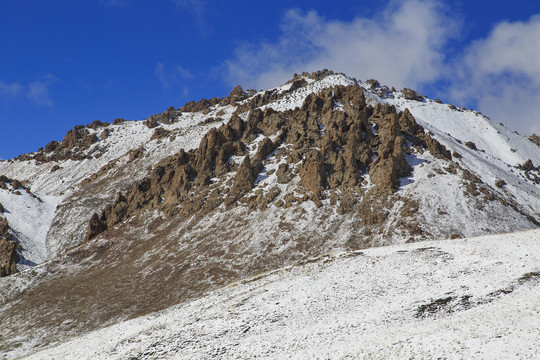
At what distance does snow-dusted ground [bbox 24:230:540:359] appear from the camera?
1730 cm

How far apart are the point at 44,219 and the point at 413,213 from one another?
273 feet

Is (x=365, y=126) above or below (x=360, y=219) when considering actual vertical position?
above

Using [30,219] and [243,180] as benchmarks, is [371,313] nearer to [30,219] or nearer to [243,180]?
[243,180]

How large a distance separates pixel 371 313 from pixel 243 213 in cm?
4805

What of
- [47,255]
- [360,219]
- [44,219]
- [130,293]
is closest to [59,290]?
[130,293]

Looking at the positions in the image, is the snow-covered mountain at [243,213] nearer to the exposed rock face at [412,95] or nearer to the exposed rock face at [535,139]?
the exposed rock face at [535,139]

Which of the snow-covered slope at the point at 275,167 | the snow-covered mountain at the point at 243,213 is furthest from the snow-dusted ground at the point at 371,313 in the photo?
the snow-covered slope at the point at 275,167

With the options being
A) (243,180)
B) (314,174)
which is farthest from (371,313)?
(243,180)

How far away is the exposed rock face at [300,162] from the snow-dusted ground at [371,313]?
31.5 meters

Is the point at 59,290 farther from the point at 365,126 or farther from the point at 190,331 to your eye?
the point at 365,126

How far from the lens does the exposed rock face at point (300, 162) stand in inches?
2721

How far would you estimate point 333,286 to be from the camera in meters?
28.4

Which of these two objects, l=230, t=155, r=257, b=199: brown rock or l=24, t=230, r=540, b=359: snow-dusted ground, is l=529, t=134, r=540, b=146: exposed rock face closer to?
l=230, t=155, r=257, b=199: brown rock

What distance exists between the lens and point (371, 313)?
76.9ft
